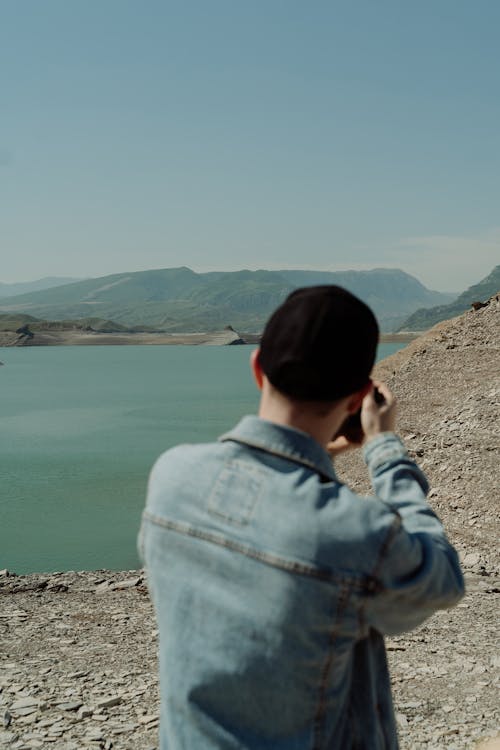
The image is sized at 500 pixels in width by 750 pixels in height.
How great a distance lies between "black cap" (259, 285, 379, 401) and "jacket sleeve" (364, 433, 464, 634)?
22cm

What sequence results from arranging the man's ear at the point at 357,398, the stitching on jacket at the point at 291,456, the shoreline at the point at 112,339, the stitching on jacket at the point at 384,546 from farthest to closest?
the shoreline at the point at 112,339 → the man's ear at the point at 357,398 → the stitching on jacket at the point at 291,456 → the stitching on jacket at the point at 384,546

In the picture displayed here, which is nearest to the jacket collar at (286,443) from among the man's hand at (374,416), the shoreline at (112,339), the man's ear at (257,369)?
the man's ear at (257,369)

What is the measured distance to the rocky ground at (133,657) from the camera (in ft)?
16.5

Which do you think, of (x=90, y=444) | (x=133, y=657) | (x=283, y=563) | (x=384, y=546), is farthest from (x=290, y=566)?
(x=90, y=444)

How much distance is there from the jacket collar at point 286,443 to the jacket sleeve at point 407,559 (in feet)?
0.50

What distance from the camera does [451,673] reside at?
595 centimetres

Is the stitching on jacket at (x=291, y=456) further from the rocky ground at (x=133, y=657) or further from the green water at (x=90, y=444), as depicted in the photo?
the green water at (x=90, y=444)

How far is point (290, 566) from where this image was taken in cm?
132

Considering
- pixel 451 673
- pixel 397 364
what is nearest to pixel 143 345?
pixel 397 364

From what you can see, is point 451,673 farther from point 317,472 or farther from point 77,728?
point 317,472

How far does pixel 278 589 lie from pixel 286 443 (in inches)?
10.3

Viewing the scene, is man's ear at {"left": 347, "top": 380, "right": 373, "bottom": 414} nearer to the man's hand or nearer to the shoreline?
the man's hand

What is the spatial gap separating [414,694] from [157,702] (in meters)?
1.86

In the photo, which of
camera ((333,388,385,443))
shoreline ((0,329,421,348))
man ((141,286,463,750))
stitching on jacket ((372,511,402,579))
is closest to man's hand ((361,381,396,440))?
camera ((333,388,385,443))
